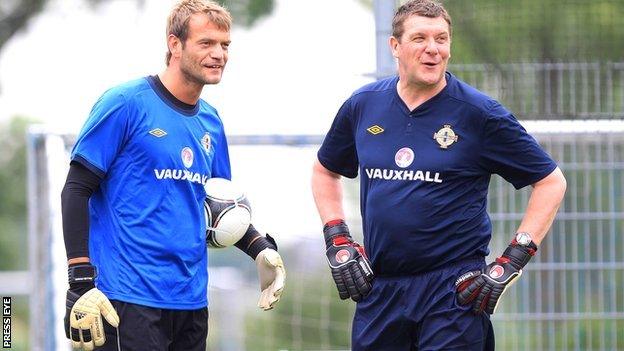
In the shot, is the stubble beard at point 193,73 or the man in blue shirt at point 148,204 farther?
the stubble beard at point 193,73

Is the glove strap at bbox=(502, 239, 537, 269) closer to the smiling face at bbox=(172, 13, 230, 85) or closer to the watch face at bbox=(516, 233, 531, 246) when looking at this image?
the watch face at bbox=(516, 233, 531, 246)

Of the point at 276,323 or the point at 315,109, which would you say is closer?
the point at 276,323

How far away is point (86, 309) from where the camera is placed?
549 cm

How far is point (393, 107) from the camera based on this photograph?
19.8ft

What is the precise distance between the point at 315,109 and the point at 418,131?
3.36 m

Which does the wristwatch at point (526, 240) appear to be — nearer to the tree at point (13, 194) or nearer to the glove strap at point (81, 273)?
the glove strap at point (81, 273)

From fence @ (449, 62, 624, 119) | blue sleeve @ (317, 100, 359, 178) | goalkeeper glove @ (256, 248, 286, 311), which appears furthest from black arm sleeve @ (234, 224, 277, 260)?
fence @ (449, 62, 624, 119)

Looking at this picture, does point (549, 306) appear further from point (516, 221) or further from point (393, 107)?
point (393, 107)

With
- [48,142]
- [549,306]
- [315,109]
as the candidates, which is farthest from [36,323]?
[549,306]

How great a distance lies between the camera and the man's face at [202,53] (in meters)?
5.89

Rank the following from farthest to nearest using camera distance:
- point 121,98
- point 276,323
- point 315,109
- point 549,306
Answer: point 315,109 < point 276,323 < point 549,306 < point 121,98

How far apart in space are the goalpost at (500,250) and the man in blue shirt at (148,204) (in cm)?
228

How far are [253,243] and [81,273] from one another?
1.04 metres

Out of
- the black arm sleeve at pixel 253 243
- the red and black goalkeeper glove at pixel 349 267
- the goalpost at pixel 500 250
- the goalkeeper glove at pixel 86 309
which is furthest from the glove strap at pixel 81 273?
the goalpost at pixel 500 250
